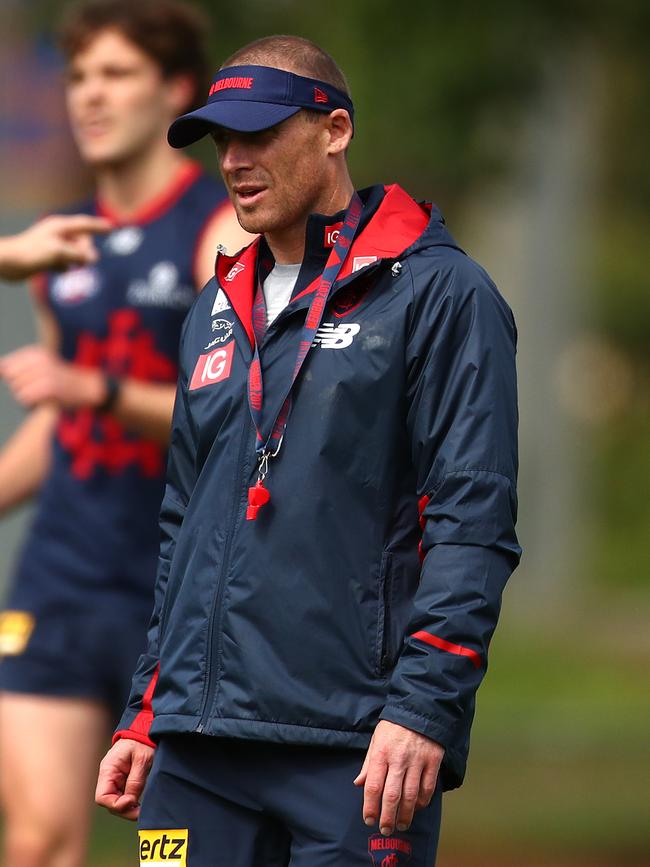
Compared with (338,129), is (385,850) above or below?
below

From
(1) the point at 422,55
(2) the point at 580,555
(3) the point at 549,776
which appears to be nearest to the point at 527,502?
(2) the point at 580,555

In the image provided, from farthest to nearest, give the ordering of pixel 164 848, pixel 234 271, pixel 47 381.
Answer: pixel 47 381 → pixel 234 271 → pixel 164 848

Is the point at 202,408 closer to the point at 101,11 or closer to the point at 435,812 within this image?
the point at 435,812

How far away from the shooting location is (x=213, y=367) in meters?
4.25

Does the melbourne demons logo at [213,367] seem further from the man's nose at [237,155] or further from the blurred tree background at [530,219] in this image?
the blurred tree background at [530,219]

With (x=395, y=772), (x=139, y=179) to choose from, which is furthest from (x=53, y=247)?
(x=395, y=772)

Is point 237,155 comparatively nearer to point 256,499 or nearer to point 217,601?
point 256,499

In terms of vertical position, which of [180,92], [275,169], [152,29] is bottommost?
[275,169]

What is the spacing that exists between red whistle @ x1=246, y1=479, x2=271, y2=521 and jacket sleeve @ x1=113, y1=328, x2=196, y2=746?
1.17 feet

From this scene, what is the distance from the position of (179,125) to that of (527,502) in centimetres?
1730

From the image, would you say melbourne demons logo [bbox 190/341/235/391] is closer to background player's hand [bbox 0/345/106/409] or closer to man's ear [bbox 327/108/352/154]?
man's ear [bbox 327/108/352/154]

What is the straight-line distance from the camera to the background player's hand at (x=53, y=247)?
520 cm

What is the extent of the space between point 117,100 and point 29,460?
1.14m

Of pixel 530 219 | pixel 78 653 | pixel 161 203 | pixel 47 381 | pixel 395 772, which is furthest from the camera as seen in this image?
pixel 530 219
